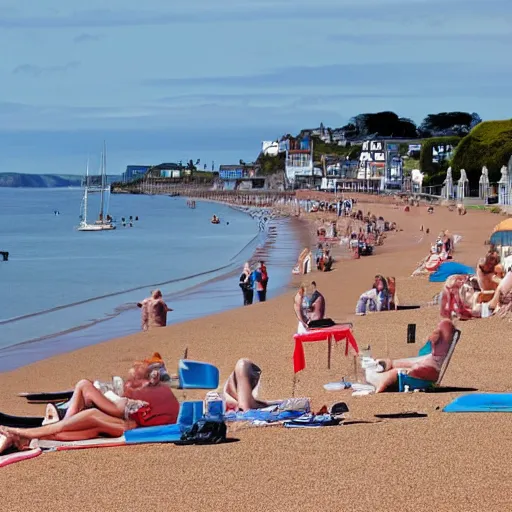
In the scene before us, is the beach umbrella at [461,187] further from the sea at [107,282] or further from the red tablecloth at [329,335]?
the red tablecloth at [329,335]

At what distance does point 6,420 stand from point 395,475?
9.62 feet

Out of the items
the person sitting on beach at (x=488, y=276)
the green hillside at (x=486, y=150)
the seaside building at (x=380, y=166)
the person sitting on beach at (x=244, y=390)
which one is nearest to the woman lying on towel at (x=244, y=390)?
the person sitting on beach at (x=244, y=390)

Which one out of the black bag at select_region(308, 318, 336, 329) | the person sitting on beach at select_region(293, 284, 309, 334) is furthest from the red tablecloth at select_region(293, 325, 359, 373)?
the person sitting on beach at select_region(293, 284, 309, 334)

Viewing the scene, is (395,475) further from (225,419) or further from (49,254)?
(49,254)

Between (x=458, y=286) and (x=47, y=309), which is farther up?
(x=458, y=286)

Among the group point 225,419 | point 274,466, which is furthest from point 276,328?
point 274,466

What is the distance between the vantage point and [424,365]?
953 cm

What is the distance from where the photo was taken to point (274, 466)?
23.6ft

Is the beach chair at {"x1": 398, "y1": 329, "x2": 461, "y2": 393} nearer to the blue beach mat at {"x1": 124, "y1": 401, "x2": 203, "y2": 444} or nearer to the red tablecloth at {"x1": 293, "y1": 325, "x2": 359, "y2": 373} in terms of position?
the red tablecloth at {"x1": 293, "y1": 325, "x2": 359, "y2": 373}

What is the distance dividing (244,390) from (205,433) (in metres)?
0.71

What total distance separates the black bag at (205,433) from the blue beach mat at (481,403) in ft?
5.89

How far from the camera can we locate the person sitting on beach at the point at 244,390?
8.56m

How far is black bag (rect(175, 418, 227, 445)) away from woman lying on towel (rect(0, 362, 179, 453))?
0.66 ft

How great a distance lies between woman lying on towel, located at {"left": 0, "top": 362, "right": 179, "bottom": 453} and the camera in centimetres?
796
